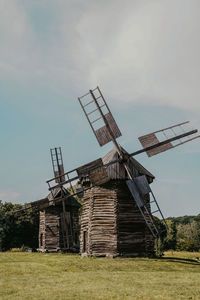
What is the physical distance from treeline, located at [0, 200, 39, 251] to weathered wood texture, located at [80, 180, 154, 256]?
2225cm

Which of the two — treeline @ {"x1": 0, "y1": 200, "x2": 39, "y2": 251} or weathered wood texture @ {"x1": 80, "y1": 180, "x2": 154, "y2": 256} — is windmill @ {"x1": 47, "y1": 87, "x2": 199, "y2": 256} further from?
treeline @ {"x1": 0, "y1": 200, "x2": 39, "y2": 251}

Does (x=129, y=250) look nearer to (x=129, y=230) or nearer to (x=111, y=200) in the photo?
(x=129, y=230)

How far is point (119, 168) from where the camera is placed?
20797 millimetres

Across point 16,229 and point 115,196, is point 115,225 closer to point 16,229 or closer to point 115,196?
point 115,196

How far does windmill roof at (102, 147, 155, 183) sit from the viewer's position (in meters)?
20.6

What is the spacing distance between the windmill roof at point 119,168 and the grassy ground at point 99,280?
16.5ft

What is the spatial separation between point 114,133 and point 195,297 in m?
11.6

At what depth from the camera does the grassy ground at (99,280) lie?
36.6 feet

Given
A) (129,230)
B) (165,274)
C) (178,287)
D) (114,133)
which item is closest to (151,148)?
(114,133)

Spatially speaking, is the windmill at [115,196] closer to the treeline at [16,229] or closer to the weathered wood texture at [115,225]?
the weathered wood texture at [115,225]

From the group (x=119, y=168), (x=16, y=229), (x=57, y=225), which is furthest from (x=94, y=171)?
(x=16, y=229)

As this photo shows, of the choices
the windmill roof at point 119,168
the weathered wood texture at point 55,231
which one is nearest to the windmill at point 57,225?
the weathered wood texture at point 55,231

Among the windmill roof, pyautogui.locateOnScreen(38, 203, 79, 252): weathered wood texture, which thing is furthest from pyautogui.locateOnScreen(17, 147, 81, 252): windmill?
the windmill roof

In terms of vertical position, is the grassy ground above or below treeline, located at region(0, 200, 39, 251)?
below
